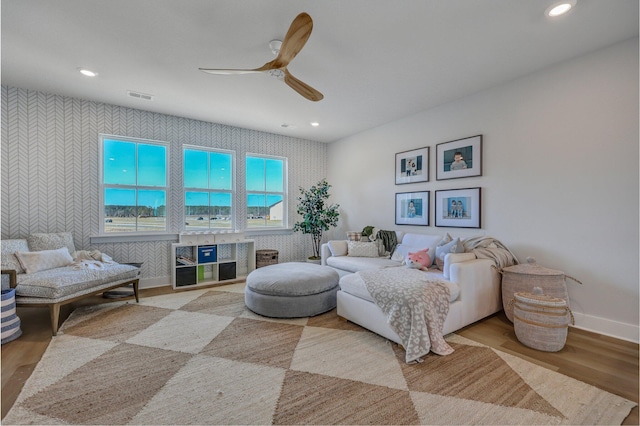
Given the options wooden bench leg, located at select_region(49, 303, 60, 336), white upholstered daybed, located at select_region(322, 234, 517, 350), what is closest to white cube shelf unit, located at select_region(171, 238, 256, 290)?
wooden bench leg, located at select_region(49, 303, 60, 336)

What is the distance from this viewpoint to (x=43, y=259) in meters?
3.01

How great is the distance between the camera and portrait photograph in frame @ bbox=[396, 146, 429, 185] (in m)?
4.01

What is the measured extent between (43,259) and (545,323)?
500cm

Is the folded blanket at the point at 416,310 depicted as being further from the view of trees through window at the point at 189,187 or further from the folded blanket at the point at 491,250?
the view of trees through window at the point at 189,187

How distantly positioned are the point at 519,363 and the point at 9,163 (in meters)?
5.78

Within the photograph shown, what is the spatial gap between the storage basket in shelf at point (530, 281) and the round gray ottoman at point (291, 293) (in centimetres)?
180

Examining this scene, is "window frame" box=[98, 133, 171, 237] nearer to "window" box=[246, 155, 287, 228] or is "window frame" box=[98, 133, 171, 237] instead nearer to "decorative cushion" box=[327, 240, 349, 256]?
"window" box=[246, 155, 287, 228]

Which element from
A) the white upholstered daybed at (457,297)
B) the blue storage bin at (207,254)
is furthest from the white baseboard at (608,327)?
the blue storage bin at (207,254)

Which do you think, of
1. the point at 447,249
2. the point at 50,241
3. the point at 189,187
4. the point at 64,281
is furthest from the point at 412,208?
the point at 50,241

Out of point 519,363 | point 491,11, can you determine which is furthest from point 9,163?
point 519,363

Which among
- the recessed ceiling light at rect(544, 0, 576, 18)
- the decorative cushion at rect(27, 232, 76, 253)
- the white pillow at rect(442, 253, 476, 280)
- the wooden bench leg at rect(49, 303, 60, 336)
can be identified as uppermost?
the recessed ceiling light at rect(544, 0, 576, 18)

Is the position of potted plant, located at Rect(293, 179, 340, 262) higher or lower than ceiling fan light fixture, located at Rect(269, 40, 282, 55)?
lower

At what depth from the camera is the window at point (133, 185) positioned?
3980 millimetres

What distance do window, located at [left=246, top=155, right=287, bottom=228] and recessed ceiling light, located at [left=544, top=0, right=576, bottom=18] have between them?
4251mm
